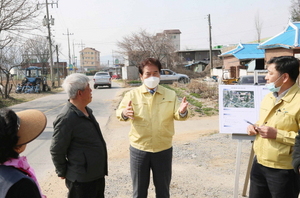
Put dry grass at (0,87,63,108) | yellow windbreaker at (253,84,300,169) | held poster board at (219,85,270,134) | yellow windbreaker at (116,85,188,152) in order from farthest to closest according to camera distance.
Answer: dry grass at (0,87,63,108)
held poster board at (219,85,270,134)
yellow windbreaker at (116,85,188,152)
yellow windbreaker at (253,84,300,169)

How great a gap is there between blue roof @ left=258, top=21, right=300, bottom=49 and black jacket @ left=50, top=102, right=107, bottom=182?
15.8 metres

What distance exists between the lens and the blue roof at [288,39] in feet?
53.7

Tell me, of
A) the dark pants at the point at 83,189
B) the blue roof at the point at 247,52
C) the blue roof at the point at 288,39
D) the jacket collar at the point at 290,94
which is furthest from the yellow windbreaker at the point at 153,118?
the blue roof at the point at 247,52

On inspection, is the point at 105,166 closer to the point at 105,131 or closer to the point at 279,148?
the point at 279,148

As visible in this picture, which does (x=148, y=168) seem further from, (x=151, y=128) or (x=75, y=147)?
(x=75, y=147)

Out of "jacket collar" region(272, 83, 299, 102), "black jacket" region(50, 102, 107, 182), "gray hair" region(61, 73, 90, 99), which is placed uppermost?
"gray hair" region(61, 73, 90, 99)

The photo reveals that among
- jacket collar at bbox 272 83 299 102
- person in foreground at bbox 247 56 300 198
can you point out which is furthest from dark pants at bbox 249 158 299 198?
jacket collar at bbox 272 83 299 102

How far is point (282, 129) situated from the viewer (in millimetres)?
2521

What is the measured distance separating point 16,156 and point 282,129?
213 centimetres

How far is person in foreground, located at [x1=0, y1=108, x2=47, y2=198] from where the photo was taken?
4.88 ft

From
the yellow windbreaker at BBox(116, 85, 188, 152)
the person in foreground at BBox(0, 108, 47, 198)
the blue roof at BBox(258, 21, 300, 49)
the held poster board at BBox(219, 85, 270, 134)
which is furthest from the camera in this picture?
the blue roof at BBox(258, 21, 300, 49)

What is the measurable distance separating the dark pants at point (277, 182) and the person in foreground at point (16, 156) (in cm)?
197

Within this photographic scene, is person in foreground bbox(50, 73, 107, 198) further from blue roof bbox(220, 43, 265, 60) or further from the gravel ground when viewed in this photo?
blue roof bbox(220, 43, 265, 60)

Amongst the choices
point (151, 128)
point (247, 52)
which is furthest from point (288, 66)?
point (247, 52)
